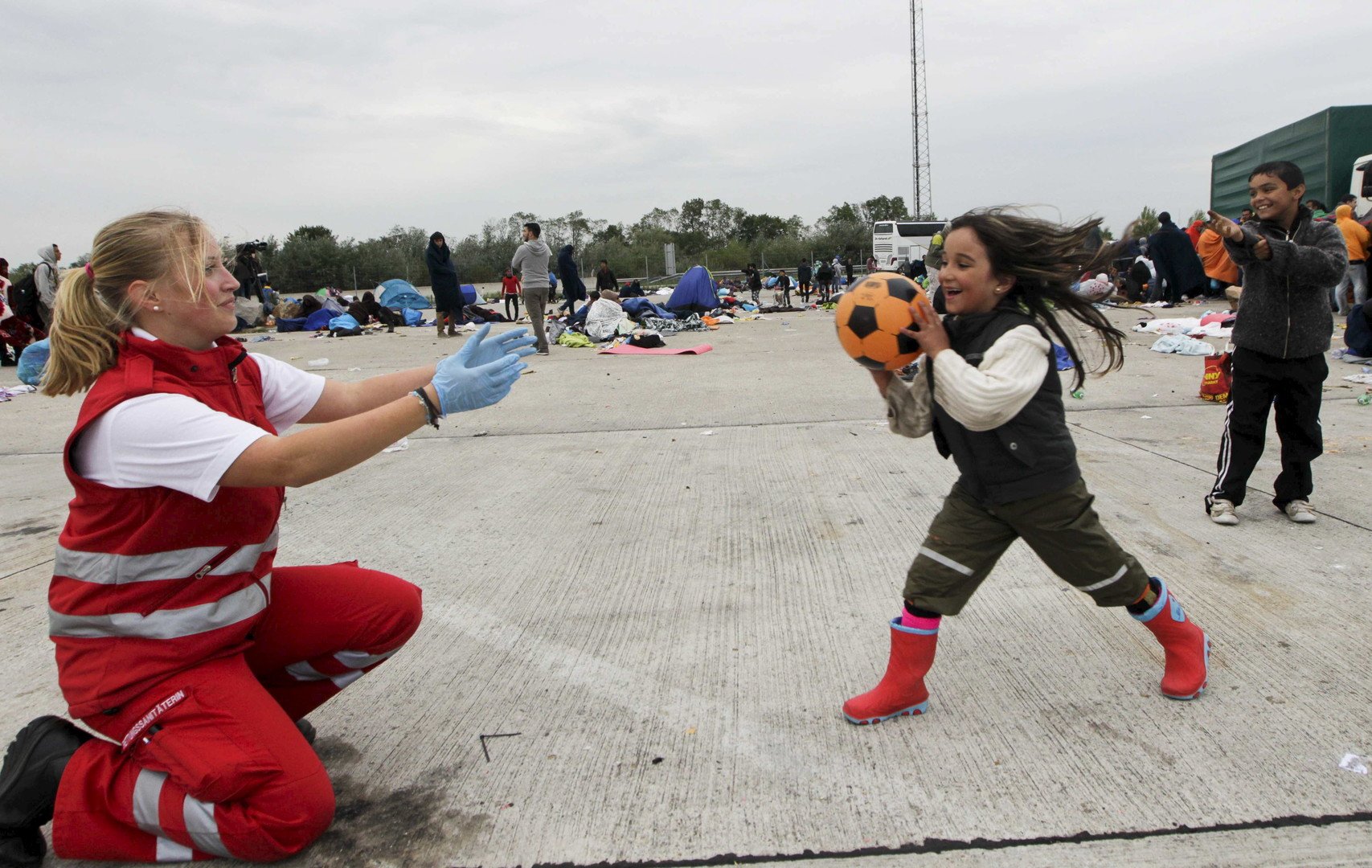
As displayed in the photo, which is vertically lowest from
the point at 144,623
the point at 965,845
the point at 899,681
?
the point at 965,845

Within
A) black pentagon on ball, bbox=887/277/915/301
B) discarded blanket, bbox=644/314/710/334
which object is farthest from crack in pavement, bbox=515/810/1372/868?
discarded blanket, bbox=644/314/710/334

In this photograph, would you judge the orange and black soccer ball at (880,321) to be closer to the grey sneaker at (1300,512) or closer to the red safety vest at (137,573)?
the red safety vest at (137,573)

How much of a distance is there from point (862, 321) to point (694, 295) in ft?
48.3

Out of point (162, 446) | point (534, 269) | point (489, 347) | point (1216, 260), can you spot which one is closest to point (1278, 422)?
point (1216, 260)

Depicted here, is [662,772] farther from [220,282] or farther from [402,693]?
[220,282]

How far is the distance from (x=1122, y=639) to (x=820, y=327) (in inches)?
519

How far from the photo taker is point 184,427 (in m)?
1.83

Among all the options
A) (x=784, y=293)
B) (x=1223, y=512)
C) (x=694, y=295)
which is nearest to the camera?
(x=1223, y=512)

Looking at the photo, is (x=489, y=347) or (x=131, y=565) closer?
(x=131, y=565)

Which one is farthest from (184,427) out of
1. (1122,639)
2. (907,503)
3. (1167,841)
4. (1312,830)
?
(907,503)

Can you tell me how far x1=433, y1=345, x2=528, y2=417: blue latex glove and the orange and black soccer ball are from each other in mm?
854

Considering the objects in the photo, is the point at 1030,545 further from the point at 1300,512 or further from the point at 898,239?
the point at 898,239

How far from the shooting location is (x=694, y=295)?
663 inches

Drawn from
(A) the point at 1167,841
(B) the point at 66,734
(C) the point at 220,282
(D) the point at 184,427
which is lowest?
(A) the point at 1167,841
